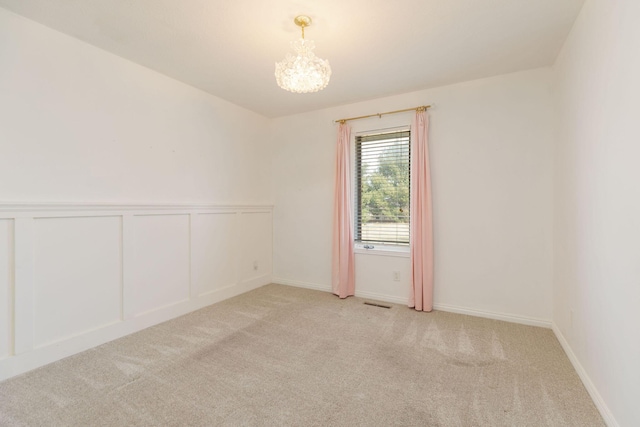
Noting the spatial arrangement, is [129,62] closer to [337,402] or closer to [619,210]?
[337,402]

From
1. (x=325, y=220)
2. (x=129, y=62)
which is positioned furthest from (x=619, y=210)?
(x=129, y=62)

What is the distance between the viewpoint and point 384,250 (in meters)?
3.68

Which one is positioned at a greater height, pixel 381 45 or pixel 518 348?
pixel 381 45

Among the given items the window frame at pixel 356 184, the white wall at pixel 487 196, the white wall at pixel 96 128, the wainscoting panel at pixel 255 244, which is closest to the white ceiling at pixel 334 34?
the white wall at pixel 96 128

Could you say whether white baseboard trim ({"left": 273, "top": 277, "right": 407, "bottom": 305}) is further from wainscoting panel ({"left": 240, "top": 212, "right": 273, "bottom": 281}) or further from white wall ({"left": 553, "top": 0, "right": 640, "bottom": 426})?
white wall ({"left": 553, "top": 0, "right": 640, "bottom": 426})

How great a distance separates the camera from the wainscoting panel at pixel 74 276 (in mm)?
2166

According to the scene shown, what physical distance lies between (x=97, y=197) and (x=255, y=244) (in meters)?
2.03

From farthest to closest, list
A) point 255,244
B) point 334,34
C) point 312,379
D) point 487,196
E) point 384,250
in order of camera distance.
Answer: point 255,244
point 384,250
point 487,196
point 334,34
point 312,379

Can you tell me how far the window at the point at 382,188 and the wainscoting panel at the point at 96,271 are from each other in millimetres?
1766

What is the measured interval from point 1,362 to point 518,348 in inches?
148

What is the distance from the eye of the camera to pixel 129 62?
2.69m

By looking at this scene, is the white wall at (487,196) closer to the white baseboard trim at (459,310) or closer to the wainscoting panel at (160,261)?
the white baseboard trim at (459,310)

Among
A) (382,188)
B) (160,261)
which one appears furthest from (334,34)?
(160,261)

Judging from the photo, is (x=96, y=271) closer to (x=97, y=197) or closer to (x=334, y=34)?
(x=97, y=197)
